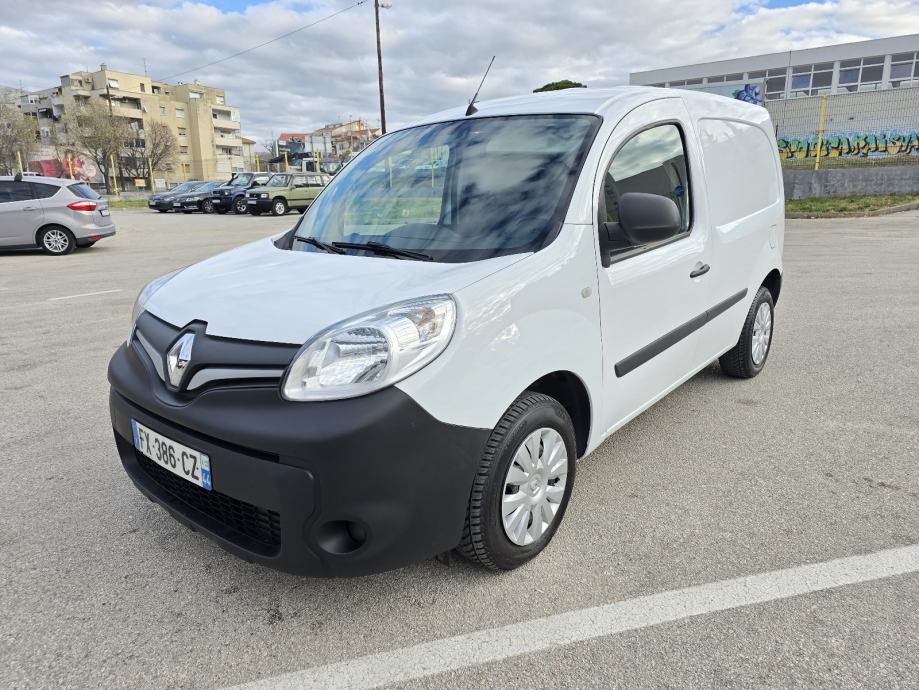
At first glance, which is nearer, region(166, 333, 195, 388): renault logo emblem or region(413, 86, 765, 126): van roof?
region(166, 333, 195, 388): renault logo emblem

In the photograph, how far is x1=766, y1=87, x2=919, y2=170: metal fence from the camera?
2027 centimetres

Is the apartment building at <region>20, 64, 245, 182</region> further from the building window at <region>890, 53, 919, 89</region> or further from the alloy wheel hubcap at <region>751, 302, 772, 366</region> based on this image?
the alloy wheel hubcap at <region>751, 302, 772, 366</region>

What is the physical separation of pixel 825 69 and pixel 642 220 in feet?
149

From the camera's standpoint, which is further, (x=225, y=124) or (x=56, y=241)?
(x=225, y=124)

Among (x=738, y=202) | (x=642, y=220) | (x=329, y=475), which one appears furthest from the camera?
(x=738, y=202)

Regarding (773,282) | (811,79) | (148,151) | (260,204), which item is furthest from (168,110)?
(773,282)

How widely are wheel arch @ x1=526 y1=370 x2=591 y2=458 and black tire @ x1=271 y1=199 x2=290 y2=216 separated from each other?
82.5 ft

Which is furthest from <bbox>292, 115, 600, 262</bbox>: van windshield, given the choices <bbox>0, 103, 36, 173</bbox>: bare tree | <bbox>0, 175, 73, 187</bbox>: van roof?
<bbox>0, 103, 36, 173</bbox>: bare tree

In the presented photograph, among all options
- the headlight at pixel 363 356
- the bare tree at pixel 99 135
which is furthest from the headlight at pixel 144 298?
the bare tree at pixel 99 135

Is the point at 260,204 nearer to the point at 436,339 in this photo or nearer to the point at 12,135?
the point at 436,339

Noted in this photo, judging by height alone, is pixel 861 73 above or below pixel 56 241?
above

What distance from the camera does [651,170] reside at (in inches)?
120

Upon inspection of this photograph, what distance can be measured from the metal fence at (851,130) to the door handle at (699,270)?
19.7 meters

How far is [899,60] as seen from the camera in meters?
37.3
